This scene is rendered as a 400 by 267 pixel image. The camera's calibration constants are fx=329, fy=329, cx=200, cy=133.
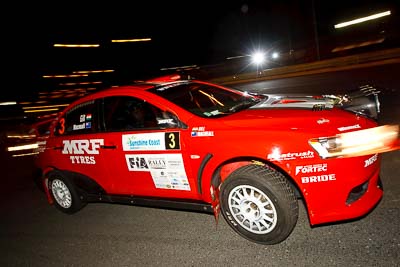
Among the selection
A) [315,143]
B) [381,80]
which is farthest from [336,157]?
[381,80]

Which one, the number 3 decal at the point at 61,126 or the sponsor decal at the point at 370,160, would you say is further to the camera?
the number 3 decal at the point at 61,126

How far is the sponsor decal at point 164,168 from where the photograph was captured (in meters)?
3.48

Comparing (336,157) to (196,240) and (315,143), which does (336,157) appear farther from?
(196,240)

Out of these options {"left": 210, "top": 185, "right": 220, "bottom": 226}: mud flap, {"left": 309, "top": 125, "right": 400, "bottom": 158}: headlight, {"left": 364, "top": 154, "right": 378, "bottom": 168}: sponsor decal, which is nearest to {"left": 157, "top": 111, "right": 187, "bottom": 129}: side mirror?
{"left": 210, "top": 185, "right": 220, "bottom": 226}: mud flap

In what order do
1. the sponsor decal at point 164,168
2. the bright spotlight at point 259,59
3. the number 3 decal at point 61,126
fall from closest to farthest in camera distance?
the sponsor decal at point 164,168 → the number 3 decal at point 61,126 → the bright spotlight at point 259,59

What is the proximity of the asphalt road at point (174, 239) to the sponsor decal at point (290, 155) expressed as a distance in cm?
86

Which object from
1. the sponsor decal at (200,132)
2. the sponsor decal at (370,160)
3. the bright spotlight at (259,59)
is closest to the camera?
the sponsor decal at (370,160)

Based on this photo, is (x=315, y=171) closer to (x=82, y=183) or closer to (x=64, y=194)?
(x=82, y=183)

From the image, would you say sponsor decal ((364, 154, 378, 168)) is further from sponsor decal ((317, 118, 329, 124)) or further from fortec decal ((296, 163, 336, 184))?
sponsor decal ((317, 118, 329, 124))

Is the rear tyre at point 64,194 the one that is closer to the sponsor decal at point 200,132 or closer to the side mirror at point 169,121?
the side mirror at point 169,121

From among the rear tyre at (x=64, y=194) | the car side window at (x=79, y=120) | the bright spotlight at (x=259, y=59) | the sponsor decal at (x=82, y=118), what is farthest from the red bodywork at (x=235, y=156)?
the bright spotlight at (x=259, y=59)

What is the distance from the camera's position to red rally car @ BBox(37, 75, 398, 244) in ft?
9.23

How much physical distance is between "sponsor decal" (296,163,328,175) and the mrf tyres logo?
2.42 metres

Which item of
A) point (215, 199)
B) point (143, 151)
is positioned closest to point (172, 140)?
point (143, 151)
